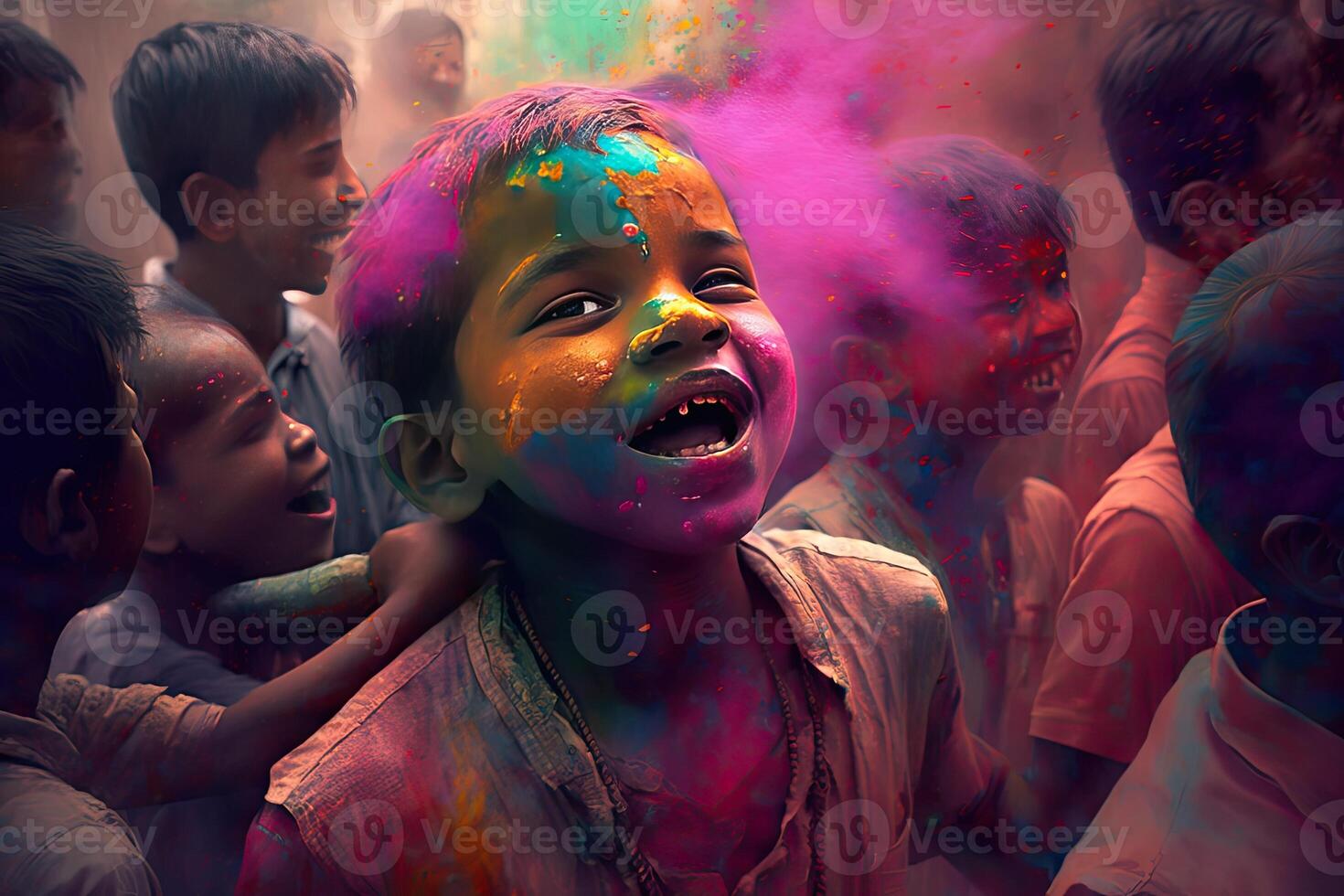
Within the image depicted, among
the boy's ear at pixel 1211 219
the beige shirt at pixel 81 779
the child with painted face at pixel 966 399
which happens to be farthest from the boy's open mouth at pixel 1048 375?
the beige shirt at pixel 81 779

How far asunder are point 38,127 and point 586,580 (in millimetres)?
858

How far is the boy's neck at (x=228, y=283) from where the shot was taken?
1.28 m

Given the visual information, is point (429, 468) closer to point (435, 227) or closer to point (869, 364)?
point (435, 227)

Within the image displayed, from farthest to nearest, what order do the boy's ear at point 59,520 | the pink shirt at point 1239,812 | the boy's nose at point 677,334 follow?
1. the pink shirt at point 1239,812
2. the boy's ear at point 59,520
3. the boy's nose at point 677,334

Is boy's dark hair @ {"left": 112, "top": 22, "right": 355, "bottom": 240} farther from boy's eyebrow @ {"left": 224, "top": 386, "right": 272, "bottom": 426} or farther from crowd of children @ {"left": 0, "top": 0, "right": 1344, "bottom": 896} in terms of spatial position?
boy's eyebrow @ {"left": 224, "top": 386, "right": 272, "bottom": 426}

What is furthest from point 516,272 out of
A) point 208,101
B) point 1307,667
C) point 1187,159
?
point 1307,667

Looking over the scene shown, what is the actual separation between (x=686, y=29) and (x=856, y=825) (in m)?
1.02

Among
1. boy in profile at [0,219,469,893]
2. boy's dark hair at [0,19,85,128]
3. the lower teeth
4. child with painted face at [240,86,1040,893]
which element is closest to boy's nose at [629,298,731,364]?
child with painted face at [240,86,1040,893]

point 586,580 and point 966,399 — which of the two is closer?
point 586,580

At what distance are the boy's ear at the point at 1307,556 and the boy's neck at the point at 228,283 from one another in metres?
1.30

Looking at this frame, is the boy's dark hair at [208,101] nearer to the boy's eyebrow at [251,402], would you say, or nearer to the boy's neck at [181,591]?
the boy's eyebrow at [251,402]

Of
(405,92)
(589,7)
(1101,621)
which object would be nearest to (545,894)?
(1101,621)

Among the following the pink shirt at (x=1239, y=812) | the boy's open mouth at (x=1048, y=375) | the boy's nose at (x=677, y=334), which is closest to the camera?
the boy's nose at (x=677, y=334)

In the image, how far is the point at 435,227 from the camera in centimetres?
124
